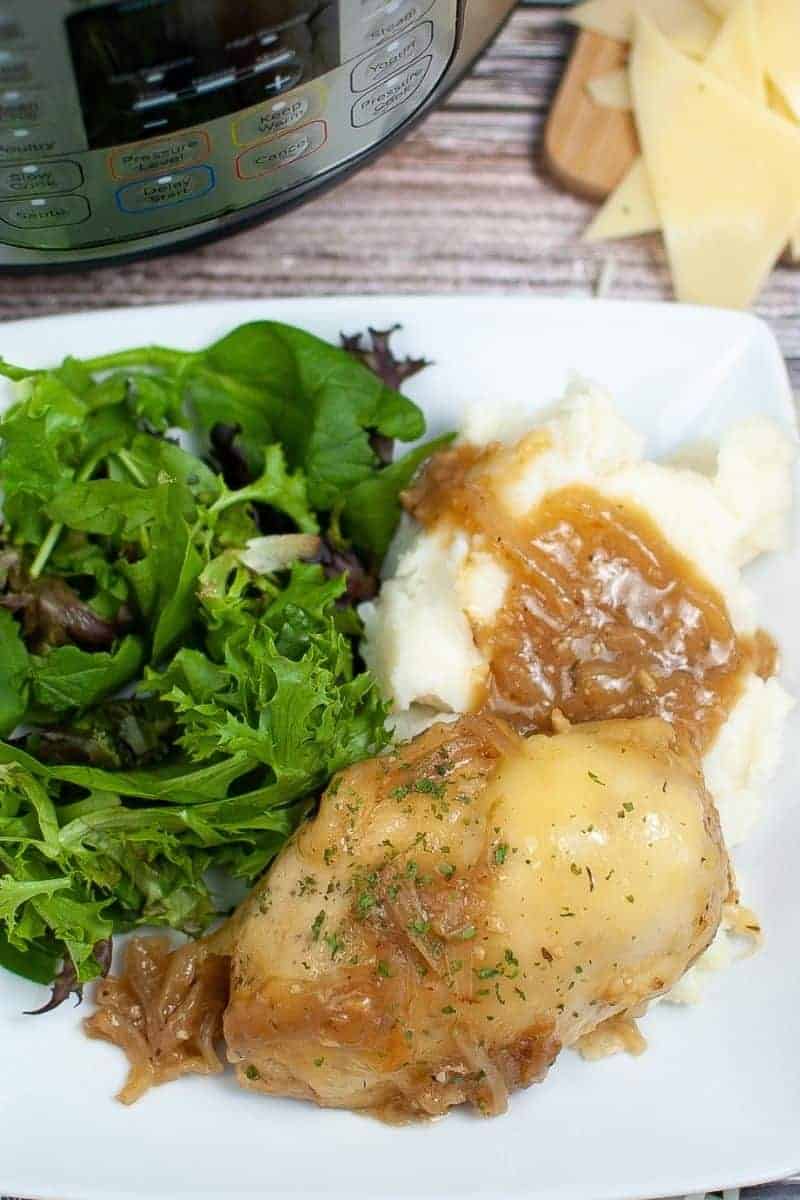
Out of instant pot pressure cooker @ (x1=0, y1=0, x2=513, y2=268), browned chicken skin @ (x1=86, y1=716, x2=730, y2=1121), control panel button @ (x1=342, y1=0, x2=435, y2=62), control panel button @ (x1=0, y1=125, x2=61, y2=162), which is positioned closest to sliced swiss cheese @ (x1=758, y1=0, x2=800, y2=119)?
instant pot pressure cooker @ (x1=0, y1=0, x2=513, y2=268)

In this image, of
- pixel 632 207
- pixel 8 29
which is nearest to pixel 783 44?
pixel 632 207

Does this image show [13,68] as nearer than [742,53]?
Yes

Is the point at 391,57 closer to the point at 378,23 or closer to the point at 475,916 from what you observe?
the point at 378,23

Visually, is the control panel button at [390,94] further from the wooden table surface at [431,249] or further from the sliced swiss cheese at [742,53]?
the sliced swiss cheese at [742,53]

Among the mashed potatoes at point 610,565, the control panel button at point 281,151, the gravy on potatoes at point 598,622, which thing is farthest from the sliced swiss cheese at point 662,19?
the gravy on potatoes at point 598,622

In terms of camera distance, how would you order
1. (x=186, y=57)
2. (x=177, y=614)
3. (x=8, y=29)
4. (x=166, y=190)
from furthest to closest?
(x=177, y=614)
(x=166, y=190)
(x=186, y=57)
(x=8, y=29)

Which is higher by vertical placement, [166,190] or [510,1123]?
[166,190]

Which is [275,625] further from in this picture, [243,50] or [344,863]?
[243,50]
